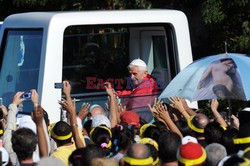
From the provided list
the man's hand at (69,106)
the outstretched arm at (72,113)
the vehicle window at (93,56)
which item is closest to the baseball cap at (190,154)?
the outstretched arm at (72,113)

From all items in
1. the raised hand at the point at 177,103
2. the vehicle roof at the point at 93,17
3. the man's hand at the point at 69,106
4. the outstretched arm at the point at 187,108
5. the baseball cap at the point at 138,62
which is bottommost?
the outstretched arm at the point at 187,108

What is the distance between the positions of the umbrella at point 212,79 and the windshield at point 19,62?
1.31 metres

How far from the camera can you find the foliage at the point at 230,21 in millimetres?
15898

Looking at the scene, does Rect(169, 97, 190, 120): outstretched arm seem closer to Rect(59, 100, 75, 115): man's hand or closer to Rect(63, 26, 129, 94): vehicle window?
Rect(63, 26, 129, 94): vehicle window

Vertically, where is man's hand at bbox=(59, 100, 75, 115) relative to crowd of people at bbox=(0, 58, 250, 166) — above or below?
above

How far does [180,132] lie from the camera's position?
7.75 metres

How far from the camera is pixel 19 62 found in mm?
8883

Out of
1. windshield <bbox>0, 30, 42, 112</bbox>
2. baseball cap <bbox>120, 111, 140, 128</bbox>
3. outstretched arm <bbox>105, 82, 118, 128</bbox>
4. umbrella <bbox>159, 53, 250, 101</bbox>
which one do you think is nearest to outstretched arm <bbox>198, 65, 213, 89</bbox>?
umbrella <bbox>159, 53, 250, 101</bbox>

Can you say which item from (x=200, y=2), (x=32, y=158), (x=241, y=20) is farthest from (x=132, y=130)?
(x=200, y=2)

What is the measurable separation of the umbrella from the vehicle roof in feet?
2.35

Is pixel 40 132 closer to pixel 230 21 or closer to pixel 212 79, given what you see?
pixel 212 79

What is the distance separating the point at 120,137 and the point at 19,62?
2225 millimetres

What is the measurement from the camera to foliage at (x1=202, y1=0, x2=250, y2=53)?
15898 millimetres

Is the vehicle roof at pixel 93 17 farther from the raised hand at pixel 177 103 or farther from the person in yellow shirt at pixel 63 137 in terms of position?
the person in yellow shirt at pixel 63 137
